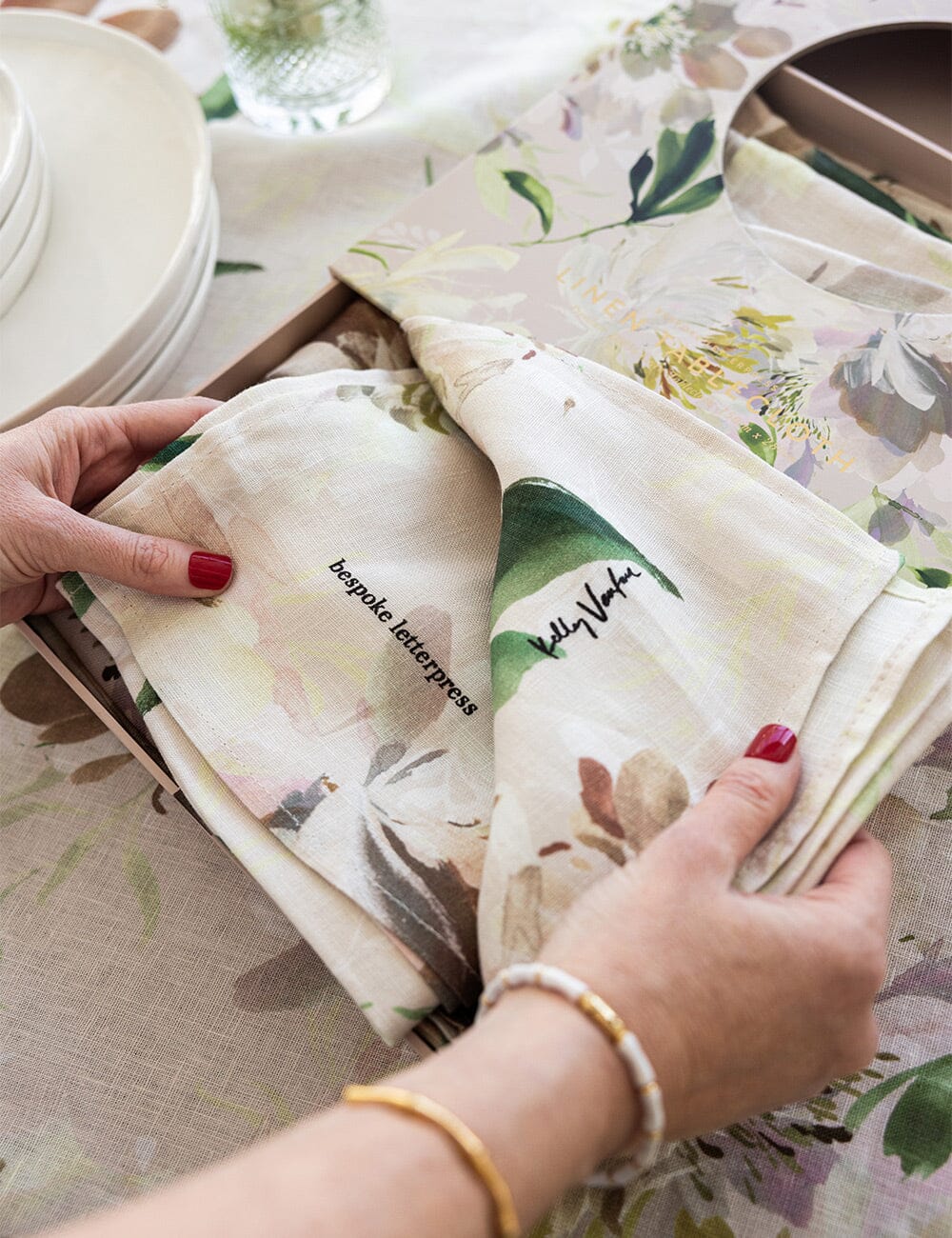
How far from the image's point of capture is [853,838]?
0.41m

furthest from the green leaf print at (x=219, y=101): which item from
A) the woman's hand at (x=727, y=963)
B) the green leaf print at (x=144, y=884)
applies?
the woman's hand at (x=727, y=963)

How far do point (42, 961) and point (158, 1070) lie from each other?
82 millimetres

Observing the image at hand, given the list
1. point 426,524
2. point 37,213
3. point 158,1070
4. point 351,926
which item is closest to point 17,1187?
point 158,1070

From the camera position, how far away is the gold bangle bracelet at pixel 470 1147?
1.01 feet

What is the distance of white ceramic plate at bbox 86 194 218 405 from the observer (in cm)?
59

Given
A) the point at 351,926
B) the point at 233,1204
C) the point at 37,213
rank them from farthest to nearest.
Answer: the point at 37,213
the point at 351,926
the point at 233,1204

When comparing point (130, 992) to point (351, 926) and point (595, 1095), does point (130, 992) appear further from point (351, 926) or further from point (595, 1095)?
point (595, 1095)

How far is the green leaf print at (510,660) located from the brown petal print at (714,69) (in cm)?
41

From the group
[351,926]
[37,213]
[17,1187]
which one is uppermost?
[37,213]

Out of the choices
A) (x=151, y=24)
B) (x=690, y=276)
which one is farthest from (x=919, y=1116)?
(x=151, y=24)

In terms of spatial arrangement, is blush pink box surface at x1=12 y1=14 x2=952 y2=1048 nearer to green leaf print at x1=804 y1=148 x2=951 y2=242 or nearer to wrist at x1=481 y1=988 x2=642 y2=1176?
green leaf print at x1=804 y1=148 x2=951 y2=242

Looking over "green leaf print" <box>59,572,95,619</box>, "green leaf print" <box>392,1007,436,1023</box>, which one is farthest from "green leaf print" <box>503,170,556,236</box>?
"green leaf print" <box>392,1007,436,1023</box>

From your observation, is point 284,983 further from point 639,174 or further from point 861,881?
point 639,174

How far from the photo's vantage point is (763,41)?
2.13 ft
